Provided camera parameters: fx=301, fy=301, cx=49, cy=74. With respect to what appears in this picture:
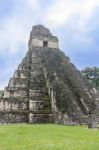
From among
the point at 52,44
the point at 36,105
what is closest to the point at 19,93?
the point at 36,105

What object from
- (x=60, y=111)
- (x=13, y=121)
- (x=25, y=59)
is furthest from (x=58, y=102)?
(x=25, y=59)

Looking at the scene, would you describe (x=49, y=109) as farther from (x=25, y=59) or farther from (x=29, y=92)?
(x=25, y=59)

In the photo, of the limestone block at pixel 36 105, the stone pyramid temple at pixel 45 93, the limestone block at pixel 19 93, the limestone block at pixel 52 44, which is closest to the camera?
the stone pyramid temple at pixel 45 93

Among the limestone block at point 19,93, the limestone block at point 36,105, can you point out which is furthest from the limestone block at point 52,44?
the limestone block at point 36,105

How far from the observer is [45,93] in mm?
23656

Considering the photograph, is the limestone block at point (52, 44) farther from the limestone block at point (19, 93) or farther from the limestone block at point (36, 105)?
the limestone block at point (36, 105)

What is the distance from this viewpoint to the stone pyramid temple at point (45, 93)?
21.8 metres

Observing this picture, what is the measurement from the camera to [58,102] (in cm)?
2322

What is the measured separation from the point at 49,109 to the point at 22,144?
12.3 metres

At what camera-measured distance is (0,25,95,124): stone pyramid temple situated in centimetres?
2184

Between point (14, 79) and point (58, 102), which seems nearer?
point (58, 102)

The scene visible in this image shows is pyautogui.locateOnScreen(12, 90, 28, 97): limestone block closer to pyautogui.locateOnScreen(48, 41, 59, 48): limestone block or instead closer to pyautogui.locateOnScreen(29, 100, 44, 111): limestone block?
pyautogui.locateOnScreen(29, 100, 44, 111): limestone block

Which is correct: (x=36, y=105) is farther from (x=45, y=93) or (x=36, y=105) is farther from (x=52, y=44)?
(x=52, y=44)

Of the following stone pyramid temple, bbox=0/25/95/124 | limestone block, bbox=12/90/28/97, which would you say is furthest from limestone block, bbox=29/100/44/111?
limestone block, bbox=12/90/28/97
